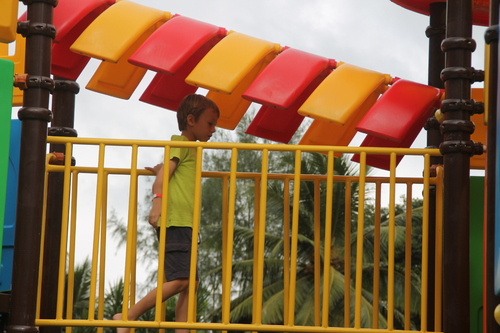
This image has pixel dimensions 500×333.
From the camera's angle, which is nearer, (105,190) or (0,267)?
(0,267)

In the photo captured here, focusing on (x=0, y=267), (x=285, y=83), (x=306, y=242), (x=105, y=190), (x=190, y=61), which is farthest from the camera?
(x=306, y=242)

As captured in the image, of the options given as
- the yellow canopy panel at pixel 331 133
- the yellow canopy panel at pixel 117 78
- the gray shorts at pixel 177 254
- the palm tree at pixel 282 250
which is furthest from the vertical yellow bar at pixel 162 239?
the palm tree at pixel 282 250

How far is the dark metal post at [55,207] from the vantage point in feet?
13.1

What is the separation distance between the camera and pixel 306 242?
86.0 feet

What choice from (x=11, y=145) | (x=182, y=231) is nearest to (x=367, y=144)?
(x=182, y=231)

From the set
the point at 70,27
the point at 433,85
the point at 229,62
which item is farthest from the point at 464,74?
the point at 70,27

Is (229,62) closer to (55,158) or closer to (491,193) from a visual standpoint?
(55,158)

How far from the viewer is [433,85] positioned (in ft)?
15.1

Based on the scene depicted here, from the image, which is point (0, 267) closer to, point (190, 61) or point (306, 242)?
point (190, 61)

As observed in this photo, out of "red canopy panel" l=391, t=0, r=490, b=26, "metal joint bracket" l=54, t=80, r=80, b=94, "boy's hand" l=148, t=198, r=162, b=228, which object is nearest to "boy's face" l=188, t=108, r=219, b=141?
"boy's hand" l=148, t=198, r=162, b=228

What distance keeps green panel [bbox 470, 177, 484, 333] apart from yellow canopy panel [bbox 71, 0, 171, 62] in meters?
1.77

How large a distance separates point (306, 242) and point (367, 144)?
2174 centimetres

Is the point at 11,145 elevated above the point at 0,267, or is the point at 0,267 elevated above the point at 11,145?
the point at 11,145

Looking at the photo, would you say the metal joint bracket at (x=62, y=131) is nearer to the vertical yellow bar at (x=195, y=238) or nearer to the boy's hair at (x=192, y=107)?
the boy's hair at (x=192, y=107)
